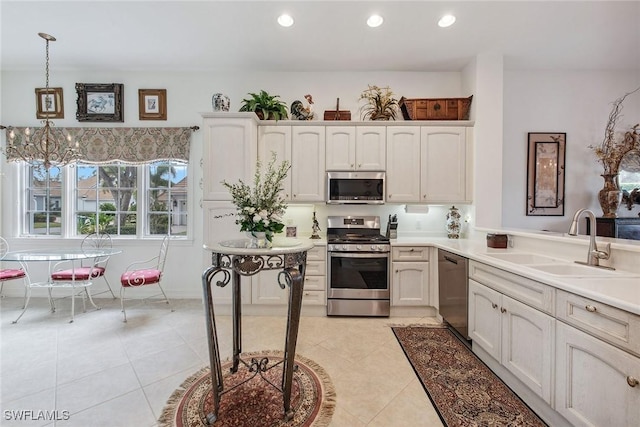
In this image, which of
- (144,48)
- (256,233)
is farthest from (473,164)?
(144,48)

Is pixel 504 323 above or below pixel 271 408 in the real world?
above

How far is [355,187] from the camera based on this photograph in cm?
340

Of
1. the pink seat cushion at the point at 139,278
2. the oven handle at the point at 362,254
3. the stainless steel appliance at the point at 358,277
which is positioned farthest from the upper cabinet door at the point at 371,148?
the pink seat cushion at the point at 139,278

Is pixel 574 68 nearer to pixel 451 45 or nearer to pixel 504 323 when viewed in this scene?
pixel 451 45

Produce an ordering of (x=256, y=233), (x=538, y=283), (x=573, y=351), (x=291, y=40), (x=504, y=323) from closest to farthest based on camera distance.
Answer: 1. (x=573, y=351)
2. (x=538, y=283)
3. (x=256, y=233)
4. (x=504, y=323)
5. (x=291, y=40)

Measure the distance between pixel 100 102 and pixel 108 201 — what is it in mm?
1408

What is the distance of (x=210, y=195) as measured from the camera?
10.2ft

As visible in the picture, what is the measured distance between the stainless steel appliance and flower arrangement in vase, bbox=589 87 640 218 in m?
2.73

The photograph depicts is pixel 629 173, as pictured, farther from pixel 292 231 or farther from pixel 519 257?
pixel 292 231

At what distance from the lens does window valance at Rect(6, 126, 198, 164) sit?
Result: 3.67 metres

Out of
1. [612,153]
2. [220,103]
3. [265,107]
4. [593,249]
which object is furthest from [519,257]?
[220,103]

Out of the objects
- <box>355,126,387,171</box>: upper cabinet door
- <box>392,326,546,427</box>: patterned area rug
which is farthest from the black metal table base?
<box>355,126,387,171</box>: upper cabinet door

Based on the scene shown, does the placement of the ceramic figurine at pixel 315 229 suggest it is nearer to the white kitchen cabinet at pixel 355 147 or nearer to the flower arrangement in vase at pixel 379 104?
the white kitchen cabinet at pixel 355 147

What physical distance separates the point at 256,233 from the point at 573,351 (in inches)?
75.1
